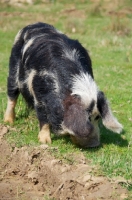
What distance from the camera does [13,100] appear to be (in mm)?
8906

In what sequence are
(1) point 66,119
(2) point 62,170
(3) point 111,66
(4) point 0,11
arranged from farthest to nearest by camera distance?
(4) point 0,11 → (3) point 111,66 → (1) point 66,119 → (2) point 62,170

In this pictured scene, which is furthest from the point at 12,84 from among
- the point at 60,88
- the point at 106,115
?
the point at 106,115

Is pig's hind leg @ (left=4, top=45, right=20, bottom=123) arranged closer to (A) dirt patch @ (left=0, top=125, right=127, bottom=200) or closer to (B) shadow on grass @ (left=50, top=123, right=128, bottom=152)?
(B) shadow on grass @ (left=50, top=123, right=128, bottom=152)

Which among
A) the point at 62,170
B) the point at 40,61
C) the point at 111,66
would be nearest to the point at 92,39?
the point at 111,66

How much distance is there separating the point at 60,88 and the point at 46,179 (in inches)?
56.8

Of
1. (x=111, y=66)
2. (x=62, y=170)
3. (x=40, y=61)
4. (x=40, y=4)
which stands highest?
(x=40, y=61)

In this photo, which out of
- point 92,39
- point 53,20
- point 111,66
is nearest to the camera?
point 111,66

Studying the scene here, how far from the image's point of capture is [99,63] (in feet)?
49.4

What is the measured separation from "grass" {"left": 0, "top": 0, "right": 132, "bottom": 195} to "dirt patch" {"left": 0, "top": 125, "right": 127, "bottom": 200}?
0.28 meters

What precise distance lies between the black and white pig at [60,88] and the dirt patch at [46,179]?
0.49 meters

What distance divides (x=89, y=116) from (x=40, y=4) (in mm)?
28183

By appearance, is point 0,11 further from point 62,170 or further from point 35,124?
point 62,170

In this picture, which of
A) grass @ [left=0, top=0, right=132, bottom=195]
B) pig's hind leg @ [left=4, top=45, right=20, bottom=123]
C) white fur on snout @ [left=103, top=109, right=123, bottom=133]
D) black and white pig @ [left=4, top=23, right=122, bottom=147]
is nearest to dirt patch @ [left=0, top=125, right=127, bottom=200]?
grass @ [left=0, top=0, right=132, bottom=195]

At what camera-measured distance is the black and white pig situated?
263 inches
